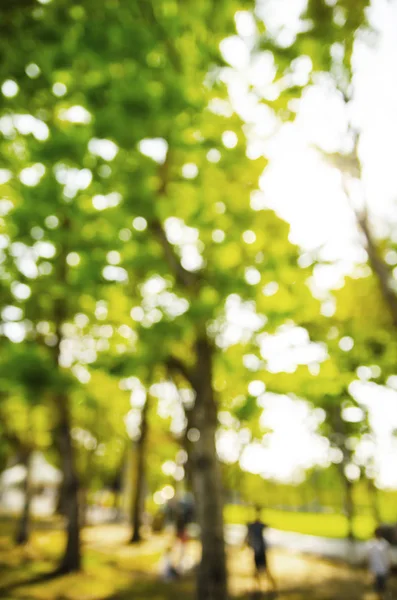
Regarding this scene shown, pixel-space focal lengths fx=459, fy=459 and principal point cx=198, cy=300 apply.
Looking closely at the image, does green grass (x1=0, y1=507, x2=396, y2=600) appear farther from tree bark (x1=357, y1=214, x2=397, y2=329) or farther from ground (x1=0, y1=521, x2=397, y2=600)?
tree bark (x1=357, y1=214, x2=397, y2=329)

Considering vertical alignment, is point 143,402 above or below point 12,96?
below

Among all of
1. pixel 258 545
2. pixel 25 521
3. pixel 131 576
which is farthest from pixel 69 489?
pixel 25 521

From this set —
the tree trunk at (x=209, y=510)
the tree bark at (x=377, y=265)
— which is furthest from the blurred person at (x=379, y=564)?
the tree bark at (x=377, y=265)

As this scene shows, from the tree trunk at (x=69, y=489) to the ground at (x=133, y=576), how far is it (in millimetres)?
621

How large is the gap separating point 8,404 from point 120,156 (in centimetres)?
1406

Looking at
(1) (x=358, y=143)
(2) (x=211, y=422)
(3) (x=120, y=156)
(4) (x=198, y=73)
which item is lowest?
(2) (x=211, y=422)

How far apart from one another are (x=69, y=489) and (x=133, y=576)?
2861mm

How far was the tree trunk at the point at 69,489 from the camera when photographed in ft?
40.0

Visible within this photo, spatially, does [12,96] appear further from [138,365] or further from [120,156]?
[138,365]

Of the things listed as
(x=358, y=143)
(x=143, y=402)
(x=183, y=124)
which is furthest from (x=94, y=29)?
(x=143, y=402)

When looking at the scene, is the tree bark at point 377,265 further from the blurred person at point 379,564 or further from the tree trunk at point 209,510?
the blurred person at point 379,564

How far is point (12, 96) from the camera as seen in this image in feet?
13.6

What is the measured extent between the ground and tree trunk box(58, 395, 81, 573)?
0.62 meters

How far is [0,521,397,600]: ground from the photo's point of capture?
10.5 metres
